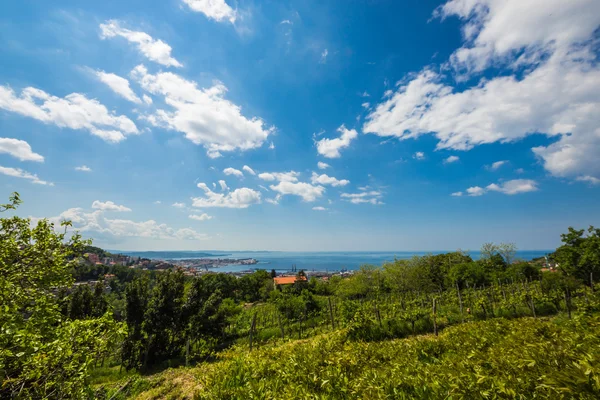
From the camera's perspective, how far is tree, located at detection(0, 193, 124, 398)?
4.21m

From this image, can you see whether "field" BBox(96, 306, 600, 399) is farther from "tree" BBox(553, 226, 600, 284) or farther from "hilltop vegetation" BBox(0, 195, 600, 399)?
"tree" BBox(553, 226, 600, 284)

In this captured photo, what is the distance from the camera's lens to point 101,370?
65.2 ft

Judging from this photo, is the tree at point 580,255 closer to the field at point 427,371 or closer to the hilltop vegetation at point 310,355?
the hilltop vegetation at point 310,355

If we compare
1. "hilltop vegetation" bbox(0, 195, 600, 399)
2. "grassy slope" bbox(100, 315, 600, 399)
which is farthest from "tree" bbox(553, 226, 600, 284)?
"grassy slope" bbox(100, 315, 600, 399)

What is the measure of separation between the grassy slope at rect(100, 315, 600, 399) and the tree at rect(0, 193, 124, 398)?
261 centimetres

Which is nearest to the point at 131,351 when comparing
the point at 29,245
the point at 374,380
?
the point at 29,245

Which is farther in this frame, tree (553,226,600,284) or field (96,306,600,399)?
tree (553,226,600,284)

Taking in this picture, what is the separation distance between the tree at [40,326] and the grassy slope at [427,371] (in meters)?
2.61

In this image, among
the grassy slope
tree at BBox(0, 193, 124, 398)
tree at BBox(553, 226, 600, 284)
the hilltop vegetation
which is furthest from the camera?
tree at BBox(553, 226, 600, 284)

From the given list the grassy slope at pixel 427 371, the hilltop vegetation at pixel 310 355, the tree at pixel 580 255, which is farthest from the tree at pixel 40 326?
the tree at pixel 580 255

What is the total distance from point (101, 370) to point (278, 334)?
15459 millimetres

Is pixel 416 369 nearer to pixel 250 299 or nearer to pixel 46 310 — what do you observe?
pixel 46 310

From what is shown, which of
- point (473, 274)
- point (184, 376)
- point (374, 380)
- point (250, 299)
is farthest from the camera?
point (250, 299)

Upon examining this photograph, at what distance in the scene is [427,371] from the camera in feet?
12.7
